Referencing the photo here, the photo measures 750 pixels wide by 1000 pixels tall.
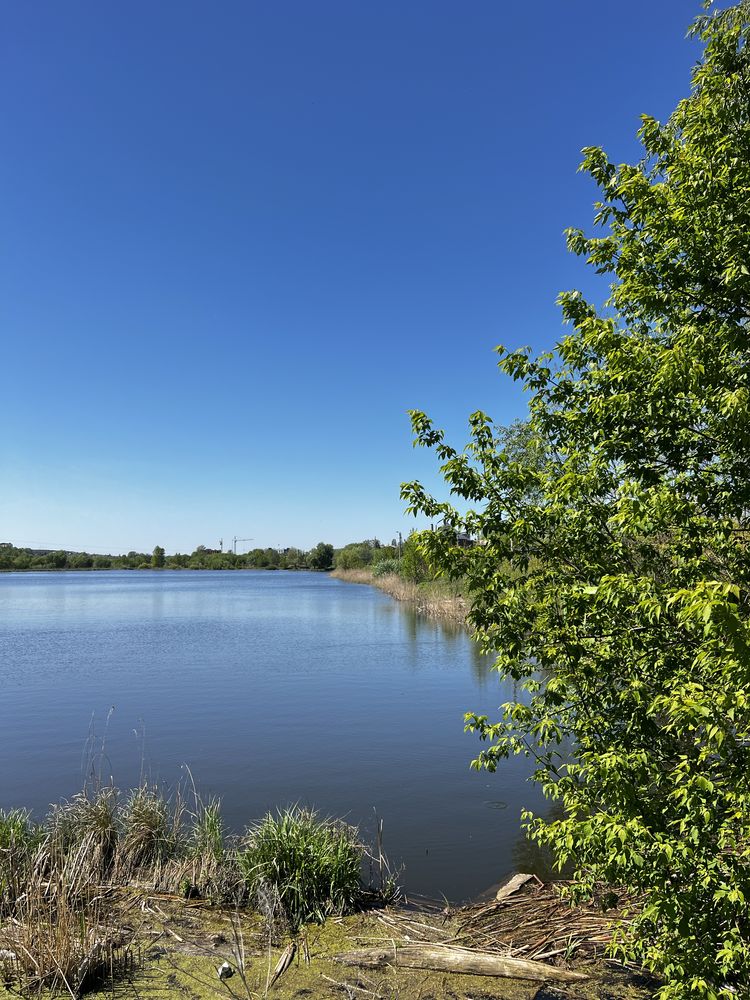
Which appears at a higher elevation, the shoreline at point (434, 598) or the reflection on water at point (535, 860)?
the shoreline at point (434, 598)

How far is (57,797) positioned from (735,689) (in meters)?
11.6

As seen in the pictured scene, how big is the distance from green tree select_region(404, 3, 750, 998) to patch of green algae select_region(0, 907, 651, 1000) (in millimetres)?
1304

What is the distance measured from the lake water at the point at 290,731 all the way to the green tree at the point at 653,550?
5.05 metres

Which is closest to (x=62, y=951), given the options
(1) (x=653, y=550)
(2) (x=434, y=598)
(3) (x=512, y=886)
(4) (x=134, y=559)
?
(3) (x=512, y=886)

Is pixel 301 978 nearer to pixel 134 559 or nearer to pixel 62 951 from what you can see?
pixel 62 951

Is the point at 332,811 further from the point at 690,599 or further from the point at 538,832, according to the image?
the point at 690,599

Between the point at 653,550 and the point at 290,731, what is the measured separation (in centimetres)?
1262

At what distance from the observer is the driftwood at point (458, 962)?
5770 mm

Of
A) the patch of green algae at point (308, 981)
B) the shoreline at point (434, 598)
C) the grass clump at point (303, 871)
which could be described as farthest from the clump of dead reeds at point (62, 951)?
the shoreline at point (434, 598)

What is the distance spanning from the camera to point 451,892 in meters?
8.39

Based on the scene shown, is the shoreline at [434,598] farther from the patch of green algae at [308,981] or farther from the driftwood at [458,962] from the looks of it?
the patch of green algae at [308,981]

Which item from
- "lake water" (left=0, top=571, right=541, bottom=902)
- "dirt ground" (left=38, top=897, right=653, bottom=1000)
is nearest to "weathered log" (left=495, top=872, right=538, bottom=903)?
"lake water" (left=0, top=571, right=541, bottom=902)

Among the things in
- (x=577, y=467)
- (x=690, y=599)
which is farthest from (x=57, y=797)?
(x=690, y=599)

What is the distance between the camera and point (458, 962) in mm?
5961
